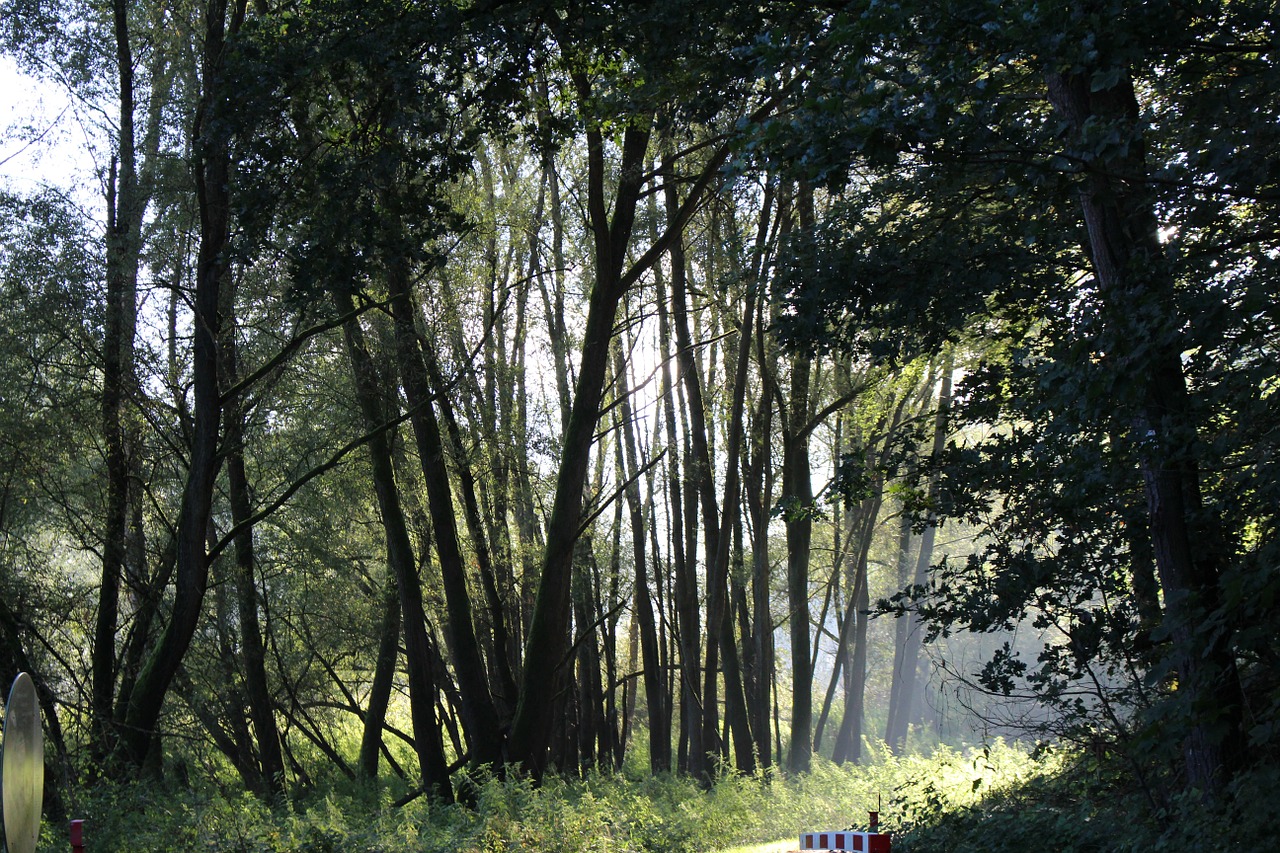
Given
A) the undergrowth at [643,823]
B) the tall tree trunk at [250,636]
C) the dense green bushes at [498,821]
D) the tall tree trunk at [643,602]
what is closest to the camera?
the undergrowth at [643,823]

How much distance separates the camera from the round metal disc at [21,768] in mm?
3488

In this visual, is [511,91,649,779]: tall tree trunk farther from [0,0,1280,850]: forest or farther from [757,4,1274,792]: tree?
[757,4,1274,792]: tree

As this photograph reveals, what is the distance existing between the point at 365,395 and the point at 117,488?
11.2ft

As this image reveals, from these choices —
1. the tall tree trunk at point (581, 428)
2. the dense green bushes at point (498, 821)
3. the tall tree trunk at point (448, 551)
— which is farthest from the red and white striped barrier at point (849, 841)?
the tall tree trunk at point (448, 551)

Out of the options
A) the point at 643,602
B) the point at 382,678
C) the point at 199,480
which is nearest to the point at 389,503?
the point at 199,480

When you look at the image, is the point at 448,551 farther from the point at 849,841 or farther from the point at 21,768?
the point at 21,768

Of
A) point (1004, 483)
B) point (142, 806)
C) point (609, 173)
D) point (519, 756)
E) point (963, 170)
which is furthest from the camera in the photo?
point (609, 173)

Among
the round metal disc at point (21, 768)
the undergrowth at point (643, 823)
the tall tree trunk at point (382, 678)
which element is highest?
the tall tree trunk at point (382, 678)

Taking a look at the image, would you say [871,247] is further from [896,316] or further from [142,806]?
[142,806]

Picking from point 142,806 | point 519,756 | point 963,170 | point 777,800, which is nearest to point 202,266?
point 142,806

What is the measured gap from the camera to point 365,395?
14.8m

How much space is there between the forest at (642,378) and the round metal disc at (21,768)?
4.02m

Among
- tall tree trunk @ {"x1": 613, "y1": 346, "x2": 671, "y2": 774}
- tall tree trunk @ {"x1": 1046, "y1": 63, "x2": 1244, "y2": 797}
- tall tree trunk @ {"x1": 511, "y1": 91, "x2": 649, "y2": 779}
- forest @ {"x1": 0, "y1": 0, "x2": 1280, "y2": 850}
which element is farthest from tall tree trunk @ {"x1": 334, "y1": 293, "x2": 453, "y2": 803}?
tall tree trunk @ {"x1": 1046, "y1": 63, "x2": 1244, "y2": 797}

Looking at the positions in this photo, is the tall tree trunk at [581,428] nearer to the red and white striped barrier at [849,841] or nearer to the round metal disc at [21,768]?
the red and white striped barrier at [849,841]
